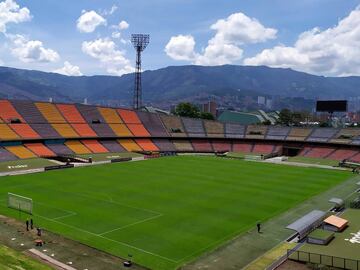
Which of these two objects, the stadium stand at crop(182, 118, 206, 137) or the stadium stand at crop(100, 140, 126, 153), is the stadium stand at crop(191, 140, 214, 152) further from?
the stadium stand at crop(100, 140, 126, 153)

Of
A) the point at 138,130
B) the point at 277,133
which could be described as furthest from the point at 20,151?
the point at 277,133

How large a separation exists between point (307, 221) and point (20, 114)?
243 ft

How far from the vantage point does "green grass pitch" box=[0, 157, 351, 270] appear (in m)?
32.5

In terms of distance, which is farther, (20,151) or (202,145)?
(202,145)

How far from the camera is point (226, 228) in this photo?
120 feet

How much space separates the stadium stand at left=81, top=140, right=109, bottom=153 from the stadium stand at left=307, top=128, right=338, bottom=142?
5008cm

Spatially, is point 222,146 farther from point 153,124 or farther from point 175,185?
point 175,185

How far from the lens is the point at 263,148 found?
3935 inches

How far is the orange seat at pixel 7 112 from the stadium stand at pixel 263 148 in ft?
184

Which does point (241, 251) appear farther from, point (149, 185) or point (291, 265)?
point (149, 185)

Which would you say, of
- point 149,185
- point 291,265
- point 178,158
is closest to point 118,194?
point 149,185

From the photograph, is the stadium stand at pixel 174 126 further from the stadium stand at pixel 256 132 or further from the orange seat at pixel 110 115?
the stadium stand at pixel 256 132

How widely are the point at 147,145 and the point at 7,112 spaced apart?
109 feet

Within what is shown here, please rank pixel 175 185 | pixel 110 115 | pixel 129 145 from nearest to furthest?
pixel 175 185
pixel 129 145
pixel 110 115
